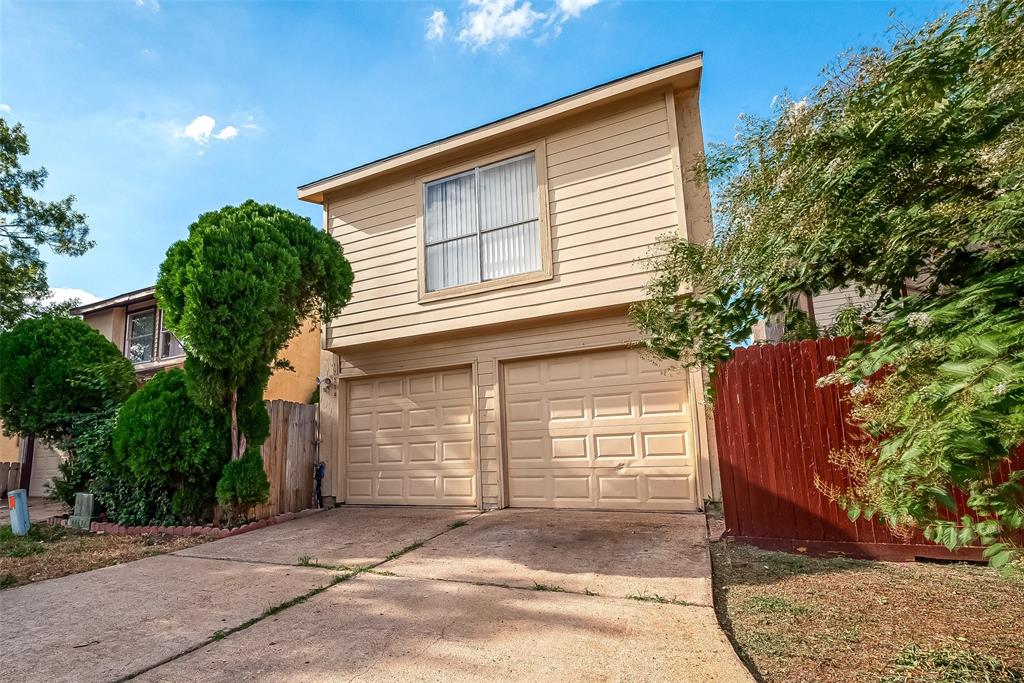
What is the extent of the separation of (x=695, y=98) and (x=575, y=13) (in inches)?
75.7

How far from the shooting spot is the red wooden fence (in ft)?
13.3

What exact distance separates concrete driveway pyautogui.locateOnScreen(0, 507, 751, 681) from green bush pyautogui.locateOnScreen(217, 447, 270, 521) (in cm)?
89

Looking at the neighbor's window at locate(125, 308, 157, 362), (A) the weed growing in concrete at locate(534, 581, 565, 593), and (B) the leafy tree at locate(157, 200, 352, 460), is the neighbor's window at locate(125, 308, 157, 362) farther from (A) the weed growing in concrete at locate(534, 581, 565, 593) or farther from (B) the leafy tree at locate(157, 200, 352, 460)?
(A) the weed growing in concrete at locate(534, 581, 565, 593)

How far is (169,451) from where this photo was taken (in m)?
6.04

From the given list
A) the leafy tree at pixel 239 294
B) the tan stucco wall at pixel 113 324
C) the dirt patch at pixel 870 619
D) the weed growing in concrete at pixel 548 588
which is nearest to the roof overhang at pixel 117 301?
the tan stucco wall at pixel 113 324

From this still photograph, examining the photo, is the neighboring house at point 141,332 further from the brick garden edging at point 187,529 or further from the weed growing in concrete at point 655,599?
the weed growing in concrete at point 655,599

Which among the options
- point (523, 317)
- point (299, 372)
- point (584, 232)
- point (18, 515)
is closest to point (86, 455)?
point (18, 515)

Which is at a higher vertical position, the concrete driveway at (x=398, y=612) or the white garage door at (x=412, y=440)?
the white garage door at (x=412, y=440)

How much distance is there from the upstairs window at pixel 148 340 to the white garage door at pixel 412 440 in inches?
319

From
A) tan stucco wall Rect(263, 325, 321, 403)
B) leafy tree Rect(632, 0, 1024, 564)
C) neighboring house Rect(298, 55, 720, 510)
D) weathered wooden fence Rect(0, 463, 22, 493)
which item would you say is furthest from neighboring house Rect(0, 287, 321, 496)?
leafy tree Rect(632, 0, 1024, 564)

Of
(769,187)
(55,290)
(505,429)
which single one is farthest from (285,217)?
(55,290)

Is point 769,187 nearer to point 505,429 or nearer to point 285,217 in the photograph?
point 505,429

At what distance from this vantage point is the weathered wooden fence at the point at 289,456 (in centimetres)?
→ 696

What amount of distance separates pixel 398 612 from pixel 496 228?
5.36m
